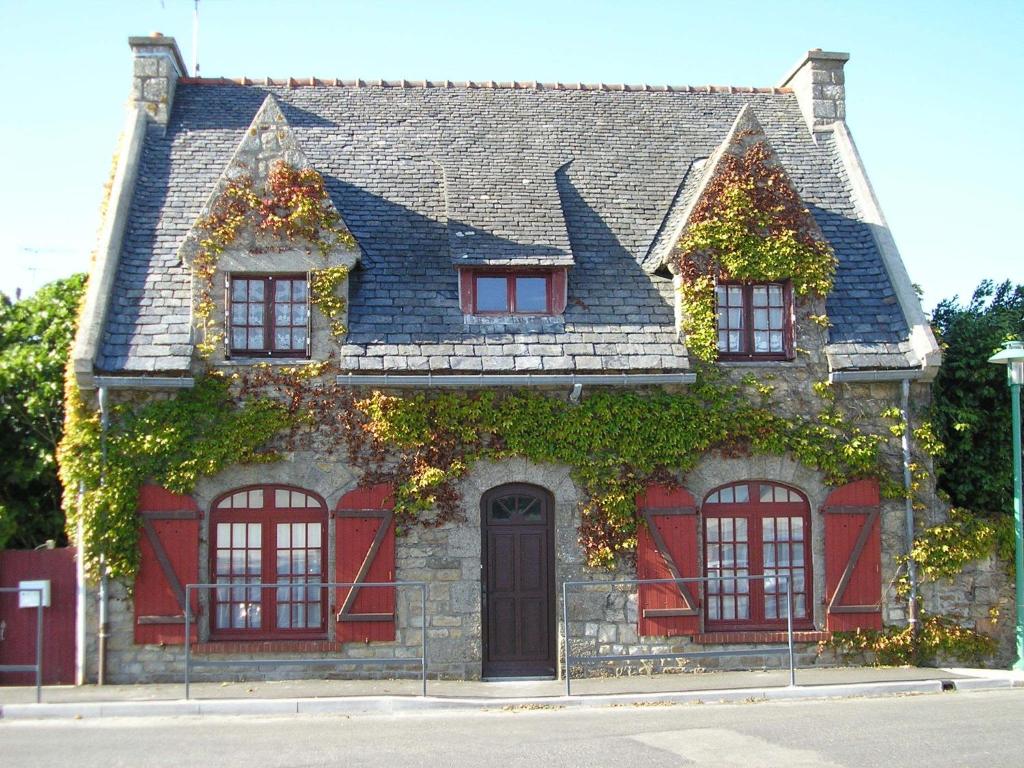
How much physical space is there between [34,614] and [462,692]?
5482 millimetres

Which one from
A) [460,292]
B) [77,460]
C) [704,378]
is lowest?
[77,460]

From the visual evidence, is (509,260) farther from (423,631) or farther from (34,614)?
(34,614)

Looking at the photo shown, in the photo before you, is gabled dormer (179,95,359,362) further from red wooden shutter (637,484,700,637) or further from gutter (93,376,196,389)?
red wooden shutter (637,484,700,637)

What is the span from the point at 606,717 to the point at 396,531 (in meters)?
3.68

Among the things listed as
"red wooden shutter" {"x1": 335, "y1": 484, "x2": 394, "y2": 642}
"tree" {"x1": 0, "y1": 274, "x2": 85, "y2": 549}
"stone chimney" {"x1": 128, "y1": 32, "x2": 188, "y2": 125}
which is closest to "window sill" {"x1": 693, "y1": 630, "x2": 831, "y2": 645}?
"red wooden shutter" {"x1": 335, "y1": 484, "x2": 394, "y2": 642}

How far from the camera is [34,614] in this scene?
44.6 feet

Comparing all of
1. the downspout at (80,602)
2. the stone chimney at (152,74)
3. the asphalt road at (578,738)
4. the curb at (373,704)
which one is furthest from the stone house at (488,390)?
the asphalt road at (578,738)

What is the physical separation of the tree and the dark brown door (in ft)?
24.7

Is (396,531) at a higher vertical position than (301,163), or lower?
lower

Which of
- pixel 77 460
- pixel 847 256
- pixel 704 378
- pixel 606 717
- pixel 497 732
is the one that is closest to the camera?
pixel 497 732

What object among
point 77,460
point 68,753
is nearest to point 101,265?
point 77,460

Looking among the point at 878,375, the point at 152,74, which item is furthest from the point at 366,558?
the point at 152,74

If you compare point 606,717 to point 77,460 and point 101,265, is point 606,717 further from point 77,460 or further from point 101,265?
point 101,265

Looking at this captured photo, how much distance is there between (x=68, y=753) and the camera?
998 centimetres
